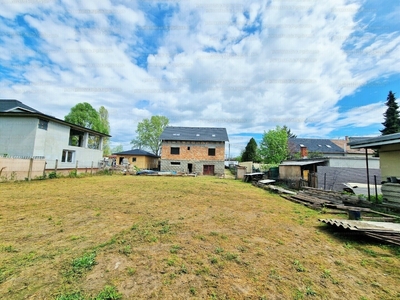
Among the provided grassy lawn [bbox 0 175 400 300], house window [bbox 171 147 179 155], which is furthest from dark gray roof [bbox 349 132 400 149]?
house window [bbox 171 147 179 155]

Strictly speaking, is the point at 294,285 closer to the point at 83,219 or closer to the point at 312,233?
the point at 312,233

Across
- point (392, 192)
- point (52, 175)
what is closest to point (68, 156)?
point (52, 175)

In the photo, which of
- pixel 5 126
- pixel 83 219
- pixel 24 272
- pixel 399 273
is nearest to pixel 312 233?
pixel 399 273

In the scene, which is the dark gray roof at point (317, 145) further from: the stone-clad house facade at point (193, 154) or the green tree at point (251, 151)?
the stone-clad house facade at point (193, 154)

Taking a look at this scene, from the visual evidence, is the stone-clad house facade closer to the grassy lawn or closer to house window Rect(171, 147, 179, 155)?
house window Rect(171, 147, 179, 155)

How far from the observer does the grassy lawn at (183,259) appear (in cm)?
234

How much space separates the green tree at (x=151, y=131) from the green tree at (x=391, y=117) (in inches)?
1405

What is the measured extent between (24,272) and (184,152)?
22583 millimetres

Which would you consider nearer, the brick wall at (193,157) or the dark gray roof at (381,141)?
the dark gray roof at (381,141)

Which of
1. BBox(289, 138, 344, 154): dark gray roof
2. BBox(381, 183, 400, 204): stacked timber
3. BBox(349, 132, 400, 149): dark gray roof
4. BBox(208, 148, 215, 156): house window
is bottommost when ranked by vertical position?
BBox(381, 183, 400, 204): stacked timber

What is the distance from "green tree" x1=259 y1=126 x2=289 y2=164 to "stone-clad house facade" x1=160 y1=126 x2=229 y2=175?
30.9ft

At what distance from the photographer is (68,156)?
16.9 m

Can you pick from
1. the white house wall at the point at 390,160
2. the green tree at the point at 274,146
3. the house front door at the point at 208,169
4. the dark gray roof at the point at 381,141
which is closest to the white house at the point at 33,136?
the house front door at the point at 208,169

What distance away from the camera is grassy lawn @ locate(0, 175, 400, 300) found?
234 centimetres
